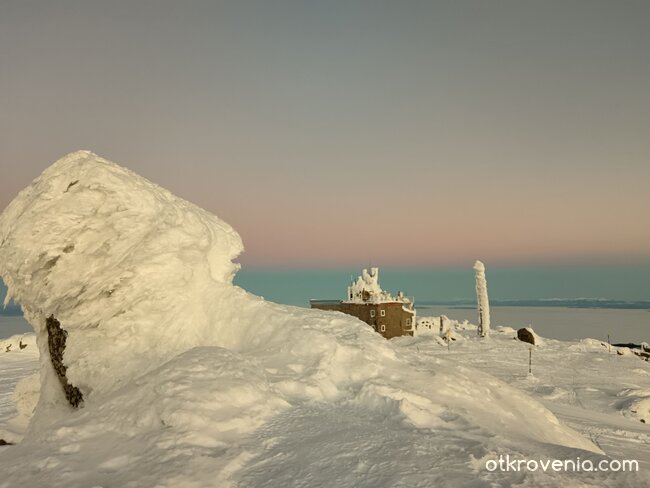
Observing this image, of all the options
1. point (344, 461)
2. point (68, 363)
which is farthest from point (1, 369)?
point (344, 461)

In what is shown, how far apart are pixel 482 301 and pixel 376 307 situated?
50.3 ft

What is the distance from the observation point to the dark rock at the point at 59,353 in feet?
37.3

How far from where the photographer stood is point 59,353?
12.0 metres

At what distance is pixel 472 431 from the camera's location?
637cm

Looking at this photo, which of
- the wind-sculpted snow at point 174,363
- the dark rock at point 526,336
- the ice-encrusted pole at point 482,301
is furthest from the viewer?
the ice-encrusted pole at point 482,301

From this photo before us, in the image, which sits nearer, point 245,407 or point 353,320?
point 245,407

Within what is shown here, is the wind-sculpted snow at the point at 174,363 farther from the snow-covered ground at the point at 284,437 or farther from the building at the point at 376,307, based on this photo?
the building at the point at 376,307

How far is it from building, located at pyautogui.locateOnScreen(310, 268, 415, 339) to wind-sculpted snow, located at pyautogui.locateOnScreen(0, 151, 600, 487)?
144 feet

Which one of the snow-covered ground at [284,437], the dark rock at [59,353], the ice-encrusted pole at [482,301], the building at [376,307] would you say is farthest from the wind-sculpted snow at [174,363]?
the ice-encrusted pole at [482,301]

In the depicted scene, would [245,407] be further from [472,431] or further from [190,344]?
[190,344]

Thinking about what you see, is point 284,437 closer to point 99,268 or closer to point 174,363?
point 174,363

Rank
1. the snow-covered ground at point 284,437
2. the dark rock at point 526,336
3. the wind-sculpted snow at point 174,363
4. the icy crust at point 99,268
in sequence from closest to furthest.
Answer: the snow-covered ground at point 284,437 < the wind-sculpted snow at point 174,363 < the icy crust at point 99,268 < the dark rock at point 526,336

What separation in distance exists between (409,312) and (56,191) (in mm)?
51838

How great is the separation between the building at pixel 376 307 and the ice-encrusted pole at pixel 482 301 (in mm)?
9346
